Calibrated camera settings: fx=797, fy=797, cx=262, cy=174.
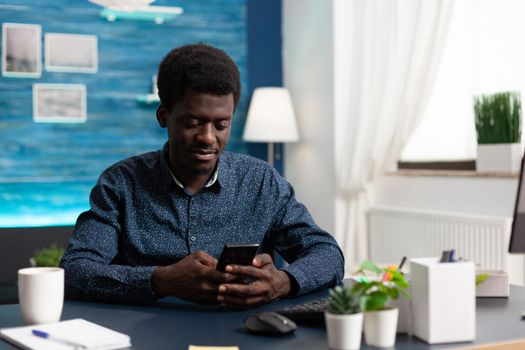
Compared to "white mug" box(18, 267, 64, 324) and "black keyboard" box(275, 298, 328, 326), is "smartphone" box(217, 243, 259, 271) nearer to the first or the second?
"black keyboard" box(275, 298, 328, 326)

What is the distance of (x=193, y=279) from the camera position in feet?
5.43

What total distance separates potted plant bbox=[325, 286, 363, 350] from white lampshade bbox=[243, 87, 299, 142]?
3679 millimetres

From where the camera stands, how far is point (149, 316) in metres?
1.56

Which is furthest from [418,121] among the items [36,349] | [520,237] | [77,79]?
[36,349]

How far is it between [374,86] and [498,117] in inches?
36.7

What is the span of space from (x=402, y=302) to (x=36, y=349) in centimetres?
61

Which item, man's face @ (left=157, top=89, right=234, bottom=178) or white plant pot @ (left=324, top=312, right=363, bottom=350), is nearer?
white plant pot @ (left=324, top=312, right=363, bottom=350)

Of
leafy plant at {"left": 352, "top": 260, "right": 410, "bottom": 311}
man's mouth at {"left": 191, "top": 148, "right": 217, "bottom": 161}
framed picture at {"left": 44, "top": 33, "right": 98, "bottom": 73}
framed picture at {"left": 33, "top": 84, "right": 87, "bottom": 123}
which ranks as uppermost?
framed picture at {"left": 44, "top": 33, "right": 98, "bottom": 73}

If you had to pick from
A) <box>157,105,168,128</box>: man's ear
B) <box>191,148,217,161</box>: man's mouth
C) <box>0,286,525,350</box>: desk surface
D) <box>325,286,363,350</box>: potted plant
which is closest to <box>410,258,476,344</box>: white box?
<box>0,286,525,350</box>: desk surface

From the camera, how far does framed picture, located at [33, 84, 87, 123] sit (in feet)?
15.7

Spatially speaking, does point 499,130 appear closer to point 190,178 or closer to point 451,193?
point 451,193

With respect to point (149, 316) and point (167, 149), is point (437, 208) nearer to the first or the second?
point (167, 149)

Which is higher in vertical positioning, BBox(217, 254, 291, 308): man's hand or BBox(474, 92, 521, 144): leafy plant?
BBox(474, 92, 521, 144): leafy plant

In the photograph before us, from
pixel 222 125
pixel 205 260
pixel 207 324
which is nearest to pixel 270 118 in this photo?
pixel 222 125
